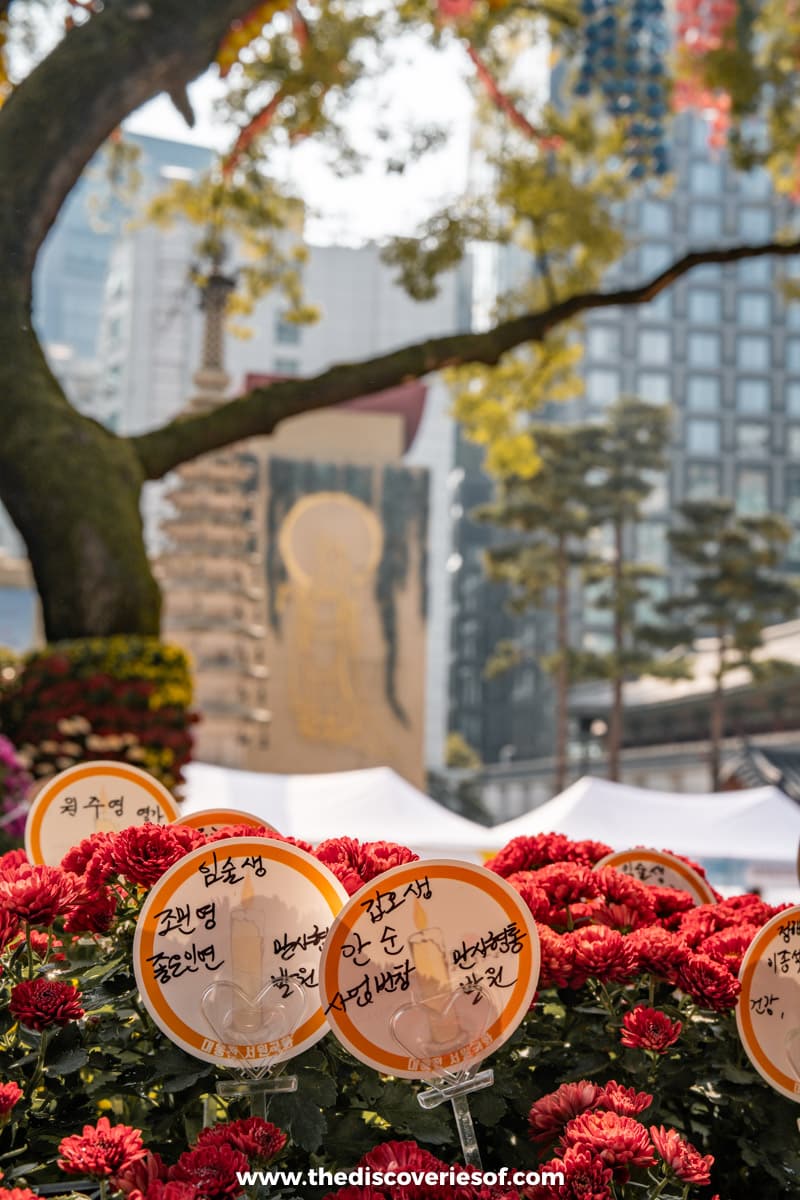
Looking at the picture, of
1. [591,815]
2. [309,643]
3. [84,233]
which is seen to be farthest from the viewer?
[84,233]

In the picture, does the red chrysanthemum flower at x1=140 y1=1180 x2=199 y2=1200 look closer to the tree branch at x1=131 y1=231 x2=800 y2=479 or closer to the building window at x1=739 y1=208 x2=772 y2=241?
the tree branch at x1=131 y1=231 x2=800 y2=479

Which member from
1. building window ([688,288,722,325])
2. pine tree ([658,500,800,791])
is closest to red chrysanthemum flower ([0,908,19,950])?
pine tree ([658,500,800,791])

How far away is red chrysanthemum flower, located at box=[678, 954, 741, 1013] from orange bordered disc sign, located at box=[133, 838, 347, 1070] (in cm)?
51

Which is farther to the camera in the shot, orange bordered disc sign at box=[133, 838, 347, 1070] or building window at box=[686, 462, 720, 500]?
building window at box=[686, 462, 720, 500]

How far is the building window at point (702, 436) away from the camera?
6775 centimetres

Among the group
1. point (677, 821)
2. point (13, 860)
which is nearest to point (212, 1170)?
point (13, 860)

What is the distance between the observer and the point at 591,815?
9.53 meters

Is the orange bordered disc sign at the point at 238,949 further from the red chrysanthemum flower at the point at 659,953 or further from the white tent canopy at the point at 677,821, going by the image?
the white tent canopy at the point at 677,821

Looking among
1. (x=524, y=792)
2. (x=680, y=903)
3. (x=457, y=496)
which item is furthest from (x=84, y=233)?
(x=680, y=903)

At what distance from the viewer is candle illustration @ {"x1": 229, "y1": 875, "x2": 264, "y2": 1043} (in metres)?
1.61

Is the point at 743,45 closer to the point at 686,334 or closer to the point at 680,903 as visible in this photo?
the point at 680,903

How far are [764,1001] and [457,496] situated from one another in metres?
69.0

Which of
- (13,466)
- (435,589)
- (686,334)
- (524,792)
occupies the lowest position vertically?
(524,792)

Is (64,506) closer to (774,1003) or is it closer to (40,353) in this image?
(40,353)
